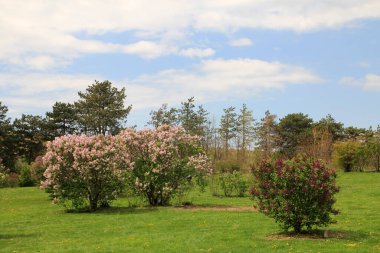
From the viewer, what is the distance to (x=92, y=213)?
21859mm

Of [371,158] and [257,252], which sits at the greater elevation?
[371,158]

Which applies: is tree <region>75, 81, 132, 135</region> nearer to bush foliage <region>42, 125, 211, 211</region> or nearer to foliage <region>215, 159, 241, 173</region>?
foliage <region>215, 159, 241, 173</region>

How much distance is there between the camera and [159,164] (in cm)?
2302

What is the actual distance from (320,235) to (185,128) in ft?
172

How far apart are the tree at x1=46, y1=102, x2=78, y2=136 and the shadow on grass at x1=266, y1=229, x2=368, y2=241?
172 ft

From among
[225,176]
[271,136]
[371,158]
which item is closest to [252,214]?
[225,176]

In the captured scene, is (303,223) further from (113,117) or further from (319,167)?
(113,117)

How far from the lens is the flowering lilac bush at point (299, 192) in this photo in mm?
12148

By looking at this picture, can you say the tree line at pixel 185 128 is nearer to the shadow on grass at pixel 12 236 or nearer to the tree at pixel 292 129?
the tree at pixel 292 129

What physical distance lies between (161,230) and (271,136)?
50014mm

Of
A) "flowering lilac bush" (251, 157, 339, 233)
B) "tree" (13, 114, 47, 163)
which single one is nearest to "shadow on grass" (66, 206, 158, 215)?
"flowering lilac bush" (251, 157, 339, 233)

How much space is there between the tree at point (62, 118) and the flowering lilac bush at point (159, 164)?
1594 inches

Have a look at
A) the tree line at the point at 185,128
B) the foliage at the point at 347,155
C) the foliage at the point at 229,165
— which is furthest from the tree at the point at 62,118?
the foliage at the point at 347,155

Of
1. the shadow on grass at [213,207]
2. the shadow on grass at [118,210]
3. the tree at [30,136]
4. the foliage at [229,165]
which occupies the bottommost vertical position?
the shadow on grass at [118,210]
